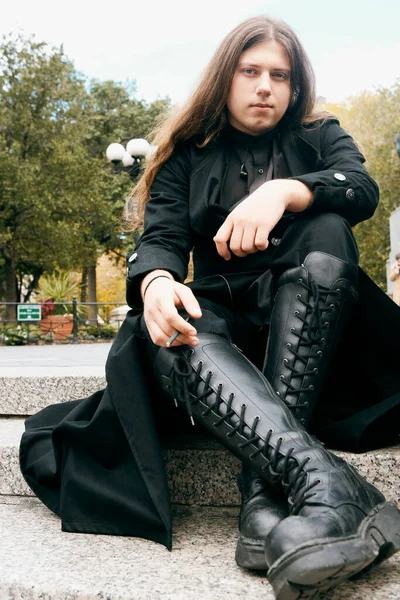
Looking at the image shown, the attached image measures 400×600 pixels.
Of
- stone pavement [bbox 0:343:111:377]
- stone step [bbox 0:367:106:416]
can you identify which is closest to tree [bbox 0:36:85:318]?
stone pavement [bbox 0:343:111:377]

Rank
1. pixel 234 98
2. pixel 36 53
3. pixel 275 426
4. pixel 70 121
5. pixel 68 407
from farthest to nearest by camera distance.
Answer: pixel 70 121, pixel 36 53, pixel 68 407, pixel 234 98, pixel 275 426

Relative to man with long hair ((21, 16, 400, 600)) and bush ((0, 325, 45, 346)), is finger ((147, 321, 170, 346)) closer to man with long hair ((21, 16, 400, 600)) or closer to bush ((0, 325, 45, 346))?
man with long hair ((21, 16, 400, 600))

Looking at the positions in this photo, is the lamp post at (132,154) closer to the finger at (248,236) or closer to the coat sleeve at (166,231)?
the coat sleeve at (166,231)

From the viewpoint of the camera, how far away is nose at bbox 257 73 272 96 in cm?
193

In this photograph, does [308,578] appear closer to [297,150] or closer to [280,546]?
[280,546]

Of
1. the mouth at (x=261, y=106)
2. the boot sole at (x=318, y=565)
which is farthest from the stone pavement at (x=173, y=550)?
the mouth at (x=261, y=106)

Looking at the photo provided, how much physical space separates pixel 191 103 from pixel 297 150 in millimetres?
402

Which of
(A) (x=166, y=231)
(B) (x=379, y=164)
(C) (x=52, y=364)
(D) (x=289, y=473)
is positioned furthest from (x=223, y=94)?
(B) (x=379, y=164)

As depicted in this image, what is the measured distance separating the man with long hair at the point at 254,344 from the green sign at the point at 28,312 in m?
15.6

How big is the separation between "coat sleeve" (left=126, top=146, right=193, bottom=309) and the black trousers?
0.43 ft

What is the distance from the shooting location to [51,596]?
1.30 metres

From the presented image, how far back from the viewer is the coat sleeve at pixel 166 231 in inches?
70.0

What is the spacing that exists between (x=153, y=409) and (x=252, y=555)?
58 centimetres

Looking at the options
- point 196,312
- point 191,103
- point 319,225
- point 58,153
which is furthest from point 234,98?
point 58,153
